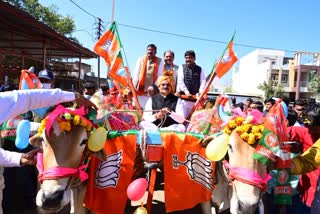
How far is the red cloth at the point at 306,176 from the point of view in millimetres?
3279

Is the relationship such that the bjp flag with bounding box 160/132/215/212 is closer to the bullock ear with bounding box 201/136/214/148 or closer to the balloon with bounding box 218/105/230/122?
the bullock ear with bounding box 201/136/214/148

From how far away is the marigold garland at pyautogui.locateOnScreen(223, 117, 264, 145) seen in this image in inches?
102

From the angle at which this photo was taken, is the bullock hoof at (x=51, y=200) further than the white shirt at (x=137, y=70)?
No

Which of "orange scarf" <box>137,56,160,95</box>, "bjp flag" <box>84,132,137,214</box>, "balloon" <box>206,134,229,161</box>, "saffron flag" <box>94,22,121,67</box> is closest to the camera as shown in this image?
"balloon" <box>206,134,229,161</box>

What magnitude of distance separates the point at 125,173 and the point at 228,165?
1.03m

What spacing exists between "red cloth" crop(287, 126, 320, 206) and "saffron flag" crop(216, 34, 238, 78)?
1.47 metres

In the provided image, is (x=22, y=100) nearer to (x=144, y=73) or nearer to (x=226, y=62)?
(x=226, y=62)

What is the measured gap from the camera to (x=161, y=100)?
4.42m

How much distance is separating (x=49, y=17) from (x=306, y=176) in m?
26.3

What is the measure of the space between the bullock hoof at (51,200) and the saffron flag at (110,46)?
283cm

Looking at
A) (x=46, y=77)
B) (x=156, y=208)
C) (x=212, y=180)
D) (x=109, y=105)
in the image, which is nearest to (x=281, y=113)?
(x=212, y=180)

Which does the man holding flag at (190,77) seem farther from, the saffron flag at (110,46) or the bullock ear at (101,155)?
the bullock ear at (101,155)

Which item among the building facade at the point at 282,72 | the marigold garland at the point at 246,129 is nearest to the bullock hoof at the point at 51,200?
the marigold garland at the point at 246,129

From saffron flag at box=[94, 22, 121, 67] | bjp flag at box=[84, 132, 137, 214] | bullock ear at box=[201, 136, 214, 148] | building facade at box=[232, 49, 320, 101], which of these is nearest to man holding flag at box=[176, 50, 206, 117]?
saffron flag at box=[94, 22, 121, 67]
